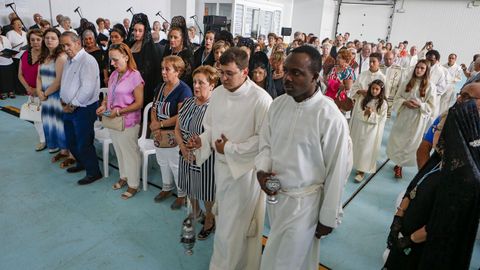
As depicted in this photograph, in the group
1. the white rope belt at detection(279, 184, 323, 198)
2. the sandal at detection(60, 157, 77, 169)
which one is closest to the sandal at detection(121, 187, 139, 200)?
the sandal at detection(60, 157, 77, 169)

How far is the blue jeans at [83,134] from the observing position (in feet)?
12.2

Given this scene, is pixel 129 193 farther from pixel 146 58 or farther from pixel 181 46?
pixel 181 46

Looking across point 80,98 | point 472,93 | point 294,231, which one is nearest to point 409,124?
point 472,93

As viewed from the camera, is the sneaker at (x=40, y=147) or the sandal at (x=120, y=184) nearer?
the sandal at (x=120, y=184)

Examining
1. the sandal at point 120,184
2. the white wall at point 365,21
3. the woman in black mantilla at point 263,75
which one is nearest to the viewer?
the woman in black mantilla at point 263,75

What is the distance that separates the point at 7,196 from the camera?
355 centimetres

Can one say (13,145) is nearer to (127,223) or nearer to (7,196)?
(7,196)

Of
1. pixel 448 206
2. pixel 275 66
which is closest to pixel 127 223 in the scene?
pixel 275 66

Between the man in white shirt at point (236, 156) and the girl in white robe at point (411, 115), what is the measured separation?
312 centimetres

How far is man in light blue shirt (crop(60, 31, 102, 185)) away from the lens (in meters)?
3.58

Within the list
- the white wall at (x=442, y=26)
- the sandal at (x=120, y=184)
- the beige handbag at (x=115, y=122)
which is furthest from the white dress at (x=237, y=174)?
the white wall at (x=442, y=26)

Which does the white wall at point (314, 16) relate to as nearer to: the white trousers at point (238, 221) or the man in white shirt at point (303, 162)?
the white trousers at point (238, 221)

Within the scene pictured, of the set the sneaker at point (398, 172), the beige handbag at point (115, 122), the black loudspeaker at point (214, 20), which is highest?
the black loudspeaker at point (214, 20)

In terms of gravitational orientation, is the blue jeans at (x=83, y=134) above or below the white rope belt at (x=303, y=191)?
below
